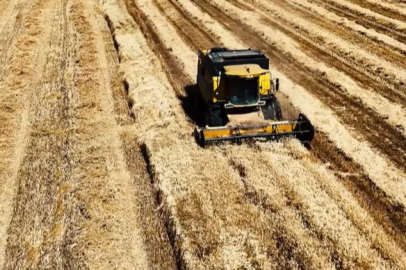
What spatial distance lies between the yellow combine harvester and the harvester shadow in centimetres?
100

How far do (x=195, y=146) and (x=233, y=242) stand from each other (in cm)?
415

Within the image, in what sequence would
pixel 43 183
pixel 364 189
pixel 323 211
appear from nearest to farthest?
pixel 323 211 → pixel 364 189 → pixel 43 183

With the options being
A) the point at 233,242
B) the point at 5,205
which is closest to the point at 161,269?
the point at 233,242

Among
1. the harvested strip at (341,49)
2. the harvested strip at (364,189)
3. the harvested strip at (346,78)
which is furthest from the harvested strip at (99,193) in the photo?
the harvested strip at (341,49)

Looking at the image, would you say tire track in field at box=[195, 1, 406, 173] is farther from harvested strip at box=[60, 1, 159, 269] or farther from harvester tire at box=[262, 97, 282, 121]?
harvested strip at box=[60, 1, 159, 269]

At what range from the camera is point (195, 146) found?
12.6 metres

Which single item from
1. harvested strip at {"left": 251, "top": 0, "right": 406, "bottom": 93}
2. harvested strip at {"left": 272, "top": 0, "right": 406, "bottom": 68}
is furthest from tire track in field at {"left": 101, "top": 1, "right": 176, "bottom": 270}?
harvested strip at {"left": 272, "top": 0, "right": 406, "bottom": 68}

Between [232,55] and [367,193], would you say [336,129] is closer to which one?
[367,193]

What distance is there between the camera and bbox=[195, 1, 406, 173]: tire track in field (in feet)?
41.8

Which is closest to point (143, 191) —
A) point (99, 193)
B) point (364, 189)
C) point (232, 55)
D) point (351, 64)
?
point (99, 193)

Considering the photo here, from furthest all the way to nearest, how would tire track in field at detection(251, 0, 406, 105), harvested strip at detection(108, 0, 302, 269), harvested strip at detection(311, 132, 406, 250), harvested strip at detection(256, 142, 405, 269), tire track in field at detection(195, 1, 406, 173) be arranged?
tire track in field at detection(251, 0, 406, 105), tire track in field at detection(195, 1, 406, 173), harvested strip at detection(311, 132, 406, 250), harvested strip at detection(108, 0, 302, 269), harvested strip at detection(256, 142, 405, 269)

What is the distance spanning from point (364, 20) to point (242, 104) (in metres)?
15.9

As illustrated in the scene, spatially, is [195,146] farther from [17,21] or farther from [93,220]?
[17,21]

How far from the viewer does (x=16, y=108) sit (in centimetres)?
1546
